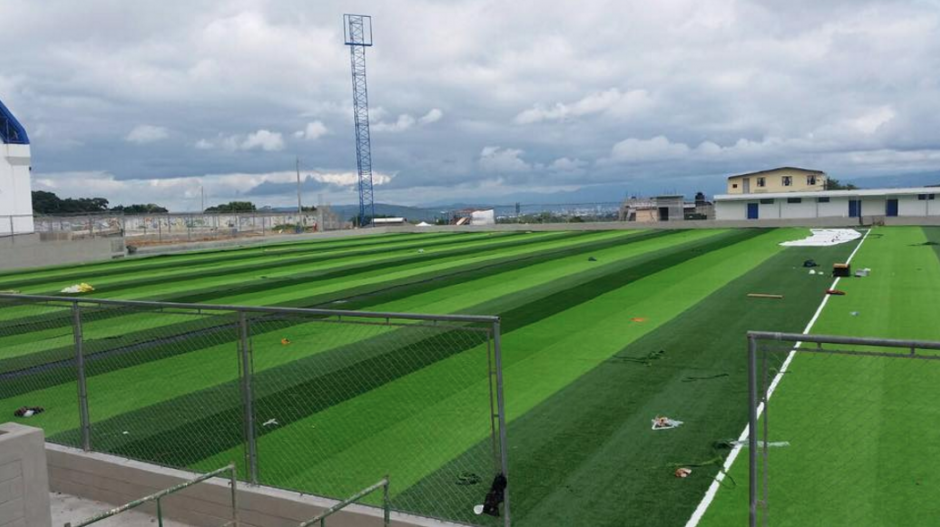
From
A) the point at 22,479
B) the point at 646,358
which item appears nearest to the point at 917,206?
the point at 646,358

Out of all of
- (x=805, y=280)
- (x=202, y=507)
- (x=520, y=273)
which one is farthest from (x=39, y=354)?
(x=805, y=280)

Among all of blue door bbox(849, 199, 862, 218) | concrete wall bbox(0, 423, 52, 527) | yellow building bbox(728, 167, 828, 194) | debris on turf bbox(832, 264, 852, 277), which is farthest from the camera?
yellow building bbox(728, 167, 828, 194)

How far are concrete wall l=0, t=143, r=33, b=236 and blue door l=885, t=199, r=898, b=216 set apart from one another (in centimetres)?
7274

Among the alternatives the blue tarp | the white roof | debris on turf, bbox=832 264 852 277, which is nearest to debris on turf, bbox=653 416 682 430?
debris on turf, bbox=832 264 852 277

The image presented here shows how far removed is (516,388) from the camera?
38.1 feet

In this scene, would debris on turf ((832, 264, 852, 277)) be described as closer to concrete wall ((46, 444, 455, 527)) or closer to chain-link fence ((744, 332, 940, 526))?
chain-link fence ((744, 332, 940, 526))

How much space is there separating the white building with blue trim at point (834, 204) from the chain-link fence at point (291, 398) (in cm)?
6410

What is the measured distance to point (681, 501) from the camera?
23.9 ft

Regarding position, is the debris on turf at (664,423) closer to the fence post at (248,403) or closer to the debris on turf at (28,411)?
the fence post at (248,403)

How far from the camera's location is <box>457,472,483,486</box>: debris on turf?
7902mm

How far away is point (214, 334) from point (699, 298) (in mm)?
12347

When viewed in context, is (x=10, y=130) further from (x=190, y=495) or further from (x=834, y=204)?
(x=834, y=204)

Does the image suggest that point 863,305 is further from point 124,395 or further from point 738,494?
point 124,395

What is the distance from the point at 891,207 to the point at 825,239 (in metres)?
38.4
